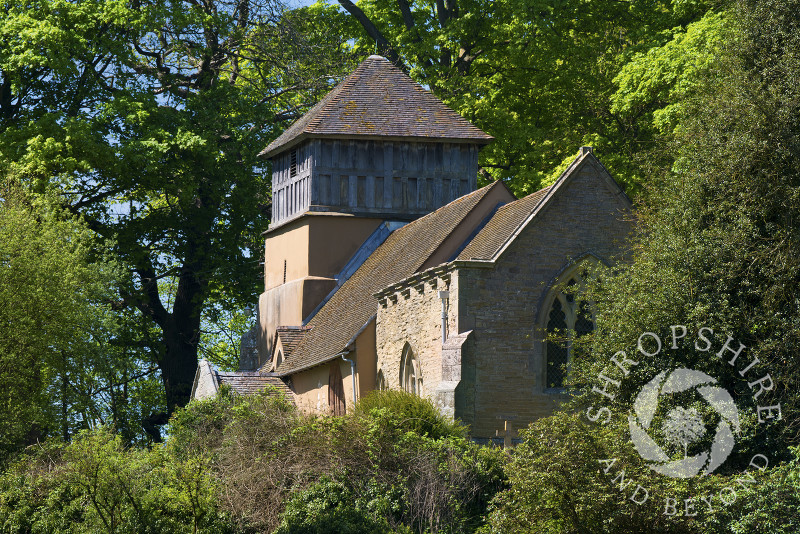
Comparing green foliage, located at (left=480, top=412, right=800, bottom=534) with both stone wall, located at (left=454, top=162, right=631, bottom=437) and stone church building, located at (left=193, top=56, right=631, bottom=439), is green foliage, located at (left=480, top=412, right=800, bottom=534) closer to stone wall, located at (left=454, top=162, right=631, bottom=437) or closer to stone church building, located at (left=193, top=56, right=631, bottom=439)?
stone church building, located at (left=193, top=56, right=631, bottom=439)

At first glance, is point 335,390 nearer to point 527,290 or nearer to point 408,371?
point 408,371

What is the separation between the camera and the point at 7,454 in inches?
853

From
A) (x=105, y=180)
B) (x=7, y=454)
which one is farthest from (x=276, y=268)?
(x=7, y=454)

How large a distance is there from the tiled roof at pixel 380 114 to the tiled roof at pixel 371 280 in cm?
283

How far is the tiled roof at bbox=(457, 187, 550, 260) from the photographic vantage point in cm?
2244

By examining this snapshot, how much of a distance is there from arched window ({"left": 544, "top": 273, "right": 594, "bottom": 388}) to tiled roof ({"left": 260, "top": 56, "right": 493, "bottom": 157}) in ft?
35.2

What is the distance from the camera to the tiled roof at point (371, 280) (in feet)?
84.3

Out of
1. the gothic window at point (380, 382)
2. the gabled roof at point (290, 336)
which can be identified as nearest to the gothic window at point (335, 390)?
the gothic window at point (380, 382)

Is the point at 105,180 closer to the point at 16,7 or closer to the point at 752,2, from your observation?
the point at 16,7

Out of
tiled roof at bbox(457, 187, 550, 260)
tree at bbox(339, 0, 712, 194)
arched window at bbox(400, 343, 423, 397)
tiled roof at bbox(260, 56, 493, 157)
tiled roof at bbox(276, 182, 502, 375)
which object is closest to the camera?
tiled roof at bbox(457, 187, 550, 260)

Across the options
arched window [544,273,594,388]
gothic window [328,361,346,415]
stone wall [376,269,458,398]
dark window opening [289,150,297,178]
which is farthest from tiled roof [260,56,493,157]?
arched window [544,273,594,388]

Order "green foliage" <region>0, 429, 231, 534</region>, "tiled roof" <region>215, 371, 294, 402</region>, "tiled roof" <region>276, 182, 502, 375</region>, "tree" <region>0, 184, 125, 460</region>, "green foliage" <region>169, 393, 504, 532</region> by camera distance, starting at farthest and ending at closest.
Answer: "tiled roof" <region>215, 371, 294, 402</region> → "tiled roof" <region>276, 182, 502, 375</region> → "tree" <region>0, 184, 125, 460</region> → "green foliage" <region>0, 429, 231, 534</region> → "green foliage" <region>169, 393, 504, 532</region>

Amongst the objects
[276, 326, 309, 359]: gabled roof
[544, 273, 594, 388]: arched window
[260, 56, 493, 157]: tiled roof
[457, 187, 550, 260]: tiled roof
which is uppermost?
[260, 56, 493, 157]: tiled roof

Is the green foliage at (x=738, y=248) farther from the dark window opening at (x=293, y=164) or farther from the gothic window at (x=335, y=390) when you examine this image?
the dark window opening at (x=293, y=164)
